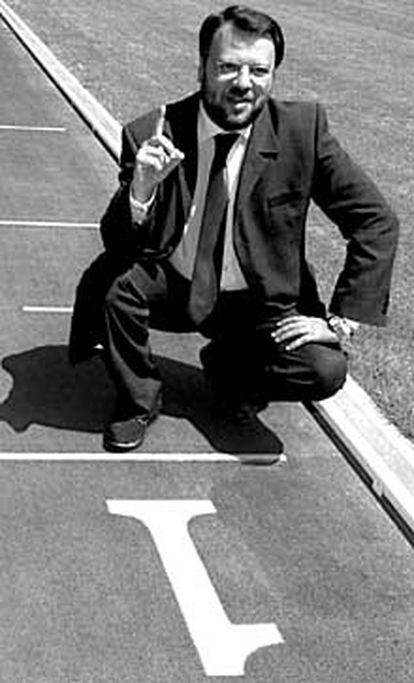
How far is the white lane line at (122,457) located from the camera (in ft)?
20.5

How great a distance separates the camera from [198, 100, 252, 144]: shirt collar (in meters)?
6.23

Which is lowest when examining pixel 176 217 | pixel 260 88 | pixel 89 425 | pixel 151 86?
pixel 151 86

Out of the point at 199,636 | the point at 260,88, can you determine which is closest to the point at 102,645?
the point at 199,636

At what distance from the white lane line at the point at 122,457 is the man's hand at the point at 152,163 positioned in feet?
3.60

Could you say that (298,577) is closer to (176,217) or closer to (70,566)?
(70,566)

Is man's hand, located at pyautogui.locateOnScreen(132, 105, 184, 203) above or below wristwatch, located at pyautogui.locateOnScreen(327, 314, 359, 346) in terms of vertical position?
above

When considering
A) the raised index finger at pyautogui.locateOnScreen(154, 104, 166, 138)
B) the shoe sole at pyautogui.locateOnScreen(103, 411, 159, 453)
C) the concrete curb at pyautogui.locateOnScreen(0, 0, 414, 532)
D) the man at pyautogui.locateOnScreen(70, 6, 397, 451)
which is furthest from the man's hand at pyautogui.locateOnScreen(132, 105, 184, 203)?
the concrete curb at pyautogui.locateOnScreen(0, 0, 414, 532)

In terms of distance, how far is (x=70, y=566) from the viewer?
17.5 feet

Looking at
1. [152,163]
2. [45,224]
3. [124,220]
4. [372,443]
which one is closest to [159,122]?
[152,163]

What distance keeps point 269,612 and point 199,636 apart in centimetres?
29

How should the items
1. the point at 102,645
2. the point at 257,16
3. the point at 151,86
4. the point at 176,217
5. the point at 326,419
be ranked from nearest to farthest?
the point at 102,645 < the point at 257,16 < the point at 176,217 < the point at 326,419 < the point at 151,86

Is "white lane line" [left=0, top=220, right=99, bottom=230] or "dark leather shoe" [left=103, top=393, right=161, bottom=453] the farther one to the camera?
"white lane line" [left=0, top=220, right=99, bottom=230]

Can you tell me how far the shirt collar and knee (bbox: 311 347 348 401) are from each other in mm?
943

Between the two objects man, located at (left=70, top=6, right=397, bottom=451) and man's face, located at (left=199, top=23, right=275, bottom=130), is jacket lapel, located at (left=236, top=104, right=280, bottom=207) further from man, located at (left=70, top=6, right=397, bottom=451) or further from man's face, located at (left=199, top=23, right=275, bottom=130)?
man's face, located at (left=199, top=23, right=275, bottom=130)
